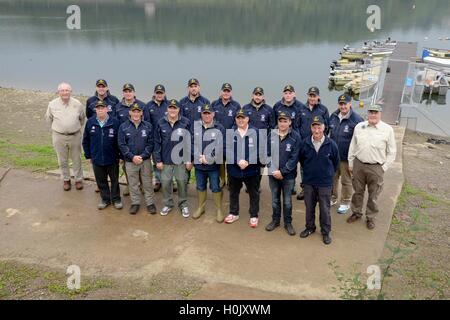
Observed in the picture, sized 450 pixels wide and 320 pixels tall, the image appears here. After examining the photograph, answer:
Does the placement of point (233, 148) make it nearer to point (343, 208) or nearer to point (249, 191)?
point (249, 191)

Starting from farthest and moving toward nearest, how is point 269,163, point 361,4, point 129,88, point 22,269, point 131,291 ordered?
point 361,4
point 129,88
point 269,163
point 22,269
point 131,291

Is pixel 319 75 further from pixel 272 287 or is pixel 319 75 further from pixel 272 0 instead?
pixel 272 0

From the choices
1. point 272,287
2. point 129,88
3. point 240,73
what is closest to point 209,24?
point 240,73

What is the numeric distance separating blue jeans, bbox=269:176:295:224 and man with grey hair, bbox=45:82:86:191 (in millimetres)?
3094

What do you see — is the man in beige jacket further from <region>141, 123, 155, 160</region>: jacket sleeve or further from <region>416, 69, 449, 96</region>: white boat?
<region>416, 69, 449, 96</region>: white boat

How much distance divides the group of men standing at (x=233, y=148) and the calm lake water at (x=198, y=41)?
11727mm

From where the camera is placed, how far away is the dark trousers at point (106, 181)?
5.95 metres

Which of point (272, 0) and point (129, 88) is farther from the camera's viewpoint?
point (272, 0)

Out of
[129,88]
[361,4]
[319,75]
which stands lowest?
[319,75]

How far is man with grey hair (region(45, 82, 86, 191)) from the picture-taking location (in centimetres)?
626

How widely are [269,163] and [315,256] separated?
124 centimetres

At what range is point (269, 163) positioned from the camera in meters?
5.27

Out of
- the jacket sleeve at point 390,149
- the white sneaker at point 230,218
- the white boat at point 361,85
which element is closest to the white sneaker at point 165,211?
the white sneaker at point 230,218

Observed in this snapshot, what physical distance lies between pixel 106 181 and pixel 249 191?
2.07m
